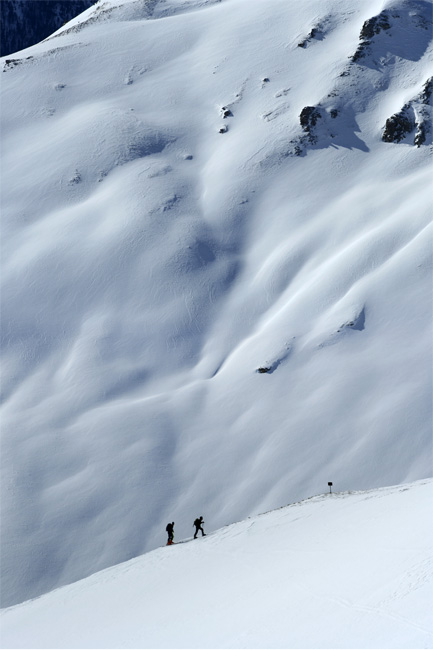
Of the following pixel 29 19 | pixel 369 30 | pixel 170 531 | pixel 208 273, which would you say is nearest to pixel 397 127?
pixel 369 30

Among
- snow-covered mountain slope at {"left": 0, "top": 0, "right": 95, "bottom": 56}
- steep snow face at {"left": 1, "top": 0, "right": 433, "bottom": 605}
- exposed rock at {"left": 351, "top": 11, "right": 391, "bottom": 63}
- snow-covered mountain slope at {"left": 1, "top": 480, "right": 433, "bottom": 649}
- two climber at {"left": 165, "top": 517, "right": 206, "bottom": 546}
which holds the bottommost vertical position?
snow-covered mountain slope at {"left": 1, "top": 480, "right": 433, "bottom": 649}

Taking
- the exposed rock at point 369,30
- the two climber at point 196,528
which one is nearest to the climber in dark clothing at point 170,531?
the two climber at point 196,528

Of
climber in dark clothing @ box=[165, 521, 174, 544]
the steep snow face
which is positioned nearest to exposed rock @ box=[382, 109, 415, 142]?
the steep snow face

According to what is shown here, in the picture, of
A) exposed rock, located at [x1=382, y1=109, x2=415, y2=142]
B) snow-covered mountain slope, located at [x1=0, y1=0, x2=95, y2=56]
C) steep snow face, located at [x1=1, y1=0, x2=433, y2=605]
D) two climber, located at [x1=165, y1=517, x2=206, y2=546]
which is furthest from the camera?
snow-covered mountain slope, located at [x1=0, y1=0, x2=95, y2=56]

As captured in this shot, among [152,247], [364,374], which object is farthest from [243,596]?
[152,247]

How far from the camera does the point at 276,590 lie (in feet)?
66.0

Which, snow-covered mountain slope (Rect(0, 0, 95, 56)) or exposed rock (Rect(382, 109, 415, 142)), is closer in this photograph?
exposed rock (Rect(382, 109, 415, 142))

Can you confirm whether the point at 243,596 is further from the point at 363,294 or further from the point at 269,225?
the point at 269,225

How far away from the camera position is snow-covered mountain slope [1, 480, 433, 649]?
54.5ft

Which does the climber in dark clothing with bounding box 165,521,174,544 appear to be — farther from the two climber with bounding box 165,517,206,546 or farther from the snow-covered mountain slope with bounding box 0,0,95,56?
the snow-covered mountain slope with bounding box 0,0,95,56

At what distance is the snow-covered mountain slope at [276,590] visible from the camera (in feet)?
54.5

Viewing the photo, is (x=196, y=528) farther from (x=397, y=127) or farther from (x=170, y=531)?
(x=397, y=127)

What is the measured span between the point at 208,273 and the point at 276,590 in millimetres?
26776

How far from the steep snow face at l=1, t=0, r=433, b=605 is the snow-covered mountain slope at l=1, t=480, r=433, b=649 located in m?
5.22
